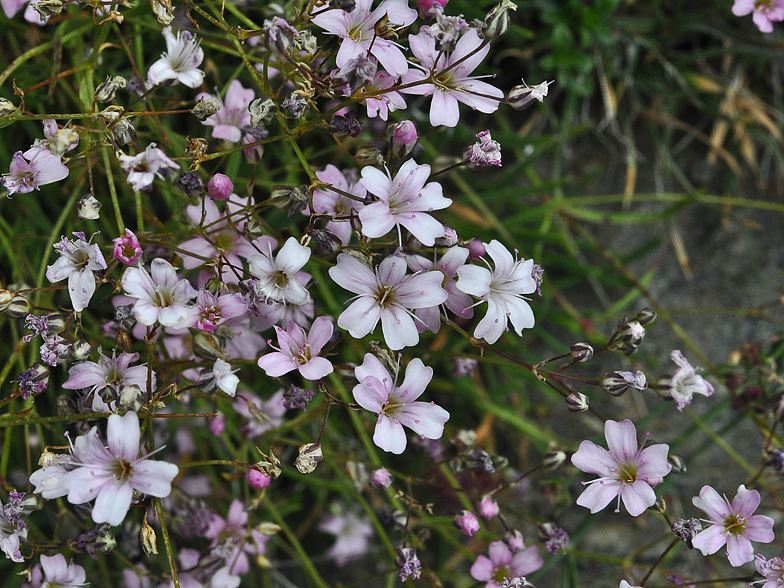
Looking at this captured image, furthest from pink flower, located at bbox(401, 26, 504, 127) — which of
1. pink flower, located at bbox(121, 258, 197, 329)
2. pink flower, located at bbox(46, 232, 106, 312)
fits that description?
pink flower, located at bbox(46, 232, 106, 312)

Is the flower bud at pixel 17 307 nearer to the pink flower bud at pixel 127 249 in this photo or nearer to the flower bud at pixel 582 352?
the pink flower bud at pixel 127 249

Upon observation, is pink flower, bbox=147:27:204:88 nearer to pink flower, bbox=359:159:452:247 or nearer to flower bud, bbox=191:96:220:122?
flower bud, bbox=191:96:220:122

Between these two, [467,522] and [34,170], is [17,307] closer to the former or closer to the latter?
[34,170]

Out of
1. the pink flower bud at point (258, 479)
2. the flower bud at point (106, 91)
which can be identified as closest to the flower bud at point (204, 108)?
the flower bud at point (106, 91)

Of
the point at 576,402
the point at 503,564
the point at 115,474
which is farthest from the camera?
the point at 503,564

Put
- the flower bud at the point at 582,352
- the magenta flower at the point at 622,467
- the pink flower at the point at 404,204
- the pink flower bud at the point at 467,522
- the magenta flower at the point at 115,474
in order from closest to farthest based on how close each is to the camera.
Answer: the magenta flower at the point at 115,474 → the pink flower at the point at 404,204 → the magenta flower at the point at 622,467 → the flower bud at the point at 582,352 → the pink flower bud at the point at 467,522

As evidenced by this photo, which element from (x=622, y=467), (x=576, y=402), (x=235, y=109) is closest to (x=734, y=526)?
(x=622, y=467)
